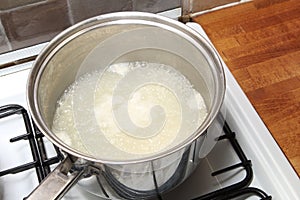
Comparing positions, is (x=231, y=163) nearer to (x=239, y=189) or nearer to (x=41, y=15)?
(x=239, y=189)

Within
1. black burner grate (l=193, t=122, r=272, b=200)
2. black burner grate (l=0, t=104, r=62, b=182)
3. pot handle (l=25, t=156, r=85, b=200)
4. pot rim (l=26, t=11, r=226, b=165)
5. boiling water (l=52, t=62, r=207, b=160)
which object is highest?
pot rim (l=26, t=11, r=226, b=165)

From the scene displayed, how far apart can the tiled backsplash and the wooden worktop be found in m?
0.13

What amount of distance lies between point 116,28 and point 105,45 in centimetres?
3

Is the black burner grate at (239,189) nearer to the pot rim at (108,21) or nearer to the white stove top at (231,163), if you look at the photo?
the white stove top at (231,163)

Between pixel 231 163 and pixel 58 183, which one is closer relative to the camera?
pixel 58 183

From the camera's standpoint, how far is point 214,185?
1.94 feet

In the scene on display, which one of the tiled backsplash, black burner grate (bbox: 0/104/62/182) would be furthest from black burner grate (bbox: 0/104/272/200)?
the tiled backsplash

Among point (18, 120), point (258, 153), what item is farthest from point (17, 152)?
point (258, 153)

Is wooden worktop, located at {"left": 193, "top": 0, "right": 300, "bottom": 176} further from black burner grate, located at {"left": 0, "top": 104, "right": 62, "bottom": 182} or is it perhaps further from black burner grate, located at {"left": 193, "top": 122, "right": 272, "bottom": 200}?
black burner grate, located at {"left": 0, "top": 104, "right": 62, "bottom": 182}

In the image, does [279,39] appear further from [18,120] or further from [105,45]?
[18,120]

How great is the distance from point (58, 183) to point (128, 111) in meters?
0.15

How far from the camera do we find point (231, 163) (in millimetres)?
610

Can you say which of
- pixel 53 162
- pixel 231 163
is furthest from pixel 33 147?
pixel 231 163

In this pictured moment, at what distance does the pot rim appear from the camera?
469 millimetres
